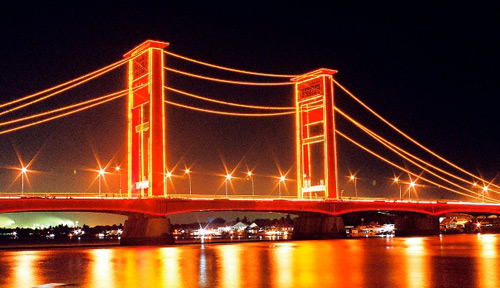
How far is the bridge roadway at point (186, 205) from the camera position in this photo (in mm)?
47031

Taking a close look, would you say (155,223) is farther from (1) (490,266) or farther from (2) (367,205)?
(1) (490,266)

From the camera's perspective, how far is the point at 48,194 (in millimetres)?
48812

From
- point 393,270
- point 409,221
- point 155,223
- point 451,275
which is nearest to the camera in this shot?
point 451,275

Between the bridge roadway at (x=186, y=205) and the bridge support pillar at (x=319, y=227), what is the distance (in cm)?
115

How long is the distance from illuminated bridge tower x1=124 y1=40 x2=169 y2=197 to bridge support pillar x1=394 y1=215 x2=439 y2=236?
39.7 metres

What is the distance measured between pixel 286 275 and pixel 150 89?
35.8 meters

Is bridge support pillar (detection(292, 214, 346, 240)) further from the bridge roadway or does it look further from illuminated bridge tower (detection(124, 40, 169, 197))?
illuminated bridge tower (detection(124, 40, 169, 197))

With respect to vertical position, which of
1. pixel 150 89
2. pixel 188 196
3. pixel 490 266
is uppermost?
pixel 150 89

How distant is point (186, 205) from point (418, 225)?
38.7m

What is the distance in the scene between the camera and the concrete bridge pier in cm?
5272

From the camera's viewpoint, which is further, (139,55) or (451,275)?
(139,55)

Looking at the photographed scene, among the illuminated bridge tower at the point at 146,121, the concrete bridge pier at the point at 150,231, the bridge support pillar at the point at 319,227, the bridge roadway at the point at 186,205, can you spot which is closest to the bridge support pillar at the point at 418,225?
the bridge roadway at the point at 186,205

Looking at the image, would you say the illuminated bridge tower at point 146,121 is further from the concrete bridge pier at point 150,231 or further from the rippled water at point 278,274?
the rippled water at point 278,274

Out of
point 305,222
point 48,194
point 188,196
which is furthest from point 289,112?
point 48,194
